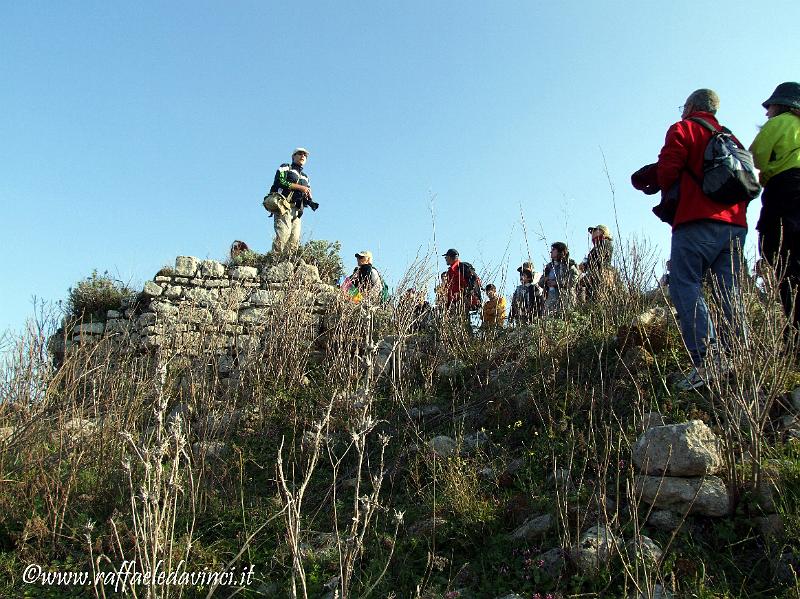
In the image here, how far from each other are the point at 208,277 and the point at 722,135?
267 inches

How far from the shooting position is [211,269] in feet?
29.4

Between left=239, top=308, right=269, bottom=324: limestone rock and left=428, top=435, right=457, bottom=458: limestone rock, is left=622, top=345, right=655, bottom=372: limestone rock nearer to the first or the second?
left=428, top=435, right=457, bottom=458: limestone rock

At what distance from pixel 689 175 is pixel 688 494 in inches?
80.3

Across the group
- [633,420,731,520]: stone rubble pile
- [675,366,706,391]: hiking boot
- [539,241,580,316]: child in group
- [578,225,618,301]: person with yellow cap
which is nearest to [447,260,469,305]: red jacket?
[539,241,580,316]: child in group

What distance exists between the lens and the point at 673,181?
4219 mm

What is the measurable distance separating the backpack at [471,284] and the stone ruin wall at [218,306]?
5.38ft

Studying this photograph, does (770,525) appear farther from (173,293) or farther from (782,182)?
(173,293)

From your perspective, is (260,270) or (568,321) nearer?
(568,321)

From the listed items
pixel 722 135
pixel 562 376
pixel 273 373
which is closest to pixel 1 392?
pixel 273 373

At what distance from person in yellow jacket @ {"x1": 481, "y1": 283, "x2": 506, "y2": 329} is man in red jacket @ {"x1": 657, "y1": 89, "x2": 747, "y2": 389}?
9.00ft

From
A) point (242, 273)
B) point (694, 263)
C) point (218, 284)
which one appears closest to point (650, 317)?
point (694, 263)

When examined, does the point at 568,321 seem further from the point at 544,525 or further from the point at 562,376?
the point at 544,525

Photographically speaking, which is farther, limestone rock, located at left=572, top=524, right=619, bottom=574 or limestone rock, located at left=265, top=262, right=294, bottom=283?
limestone rock, located at left=265, top=262, right=294, bottom=283

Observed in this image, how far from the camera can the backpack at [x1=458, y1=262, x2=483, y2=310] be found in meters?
7.72
